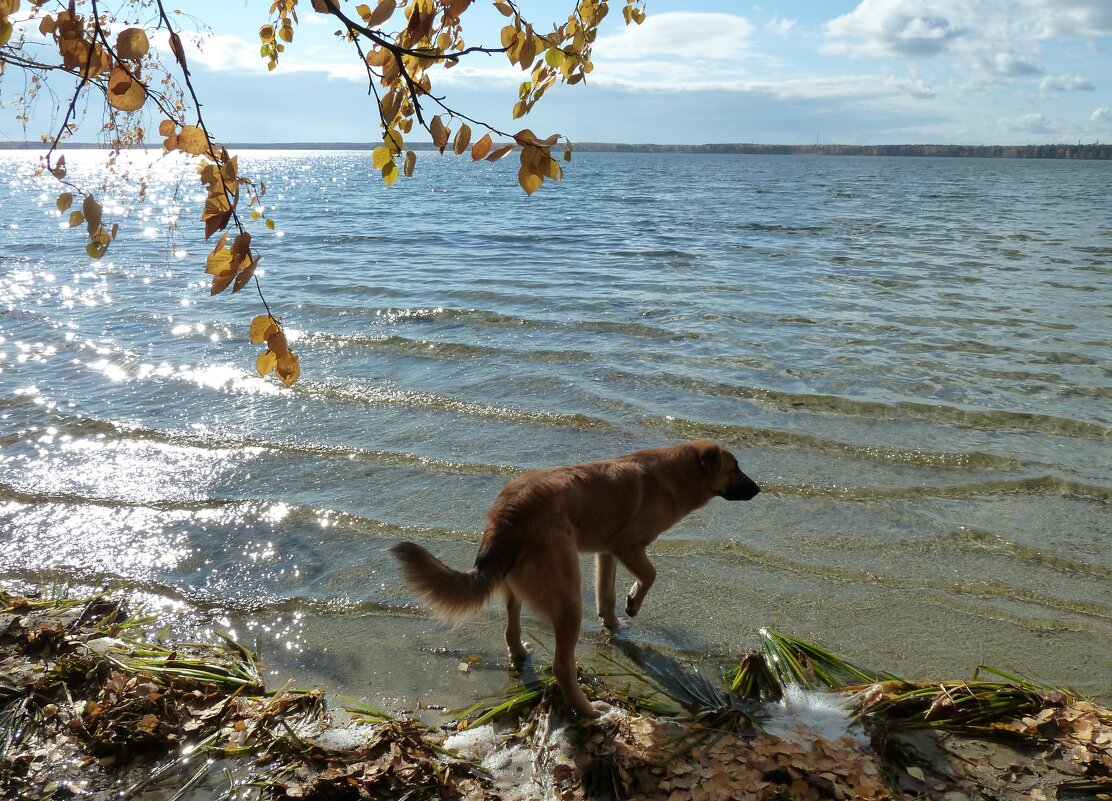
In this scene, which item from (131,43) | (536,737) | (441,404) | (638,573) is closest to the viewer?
(131,43)

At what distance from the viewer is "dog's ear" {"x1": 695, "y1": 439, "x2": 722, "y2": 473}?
6238 mm

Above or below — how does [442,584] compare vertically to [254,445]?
above

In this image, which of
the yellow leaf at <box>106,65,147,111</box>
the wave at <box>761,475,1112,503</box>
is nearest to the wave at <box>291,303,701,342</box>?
the wave at <box>761,475,1112,503</box>

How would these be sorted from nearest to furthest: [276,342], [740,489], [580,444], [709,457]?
[276,342] → [709,457] → [740,489] → [580,444]

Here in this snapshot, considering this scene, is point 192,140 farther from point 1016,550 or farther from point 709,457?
point 1016,550

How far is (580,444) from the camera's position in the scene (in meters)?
9.23

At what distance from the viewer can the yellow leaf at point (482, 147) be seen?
249 cm

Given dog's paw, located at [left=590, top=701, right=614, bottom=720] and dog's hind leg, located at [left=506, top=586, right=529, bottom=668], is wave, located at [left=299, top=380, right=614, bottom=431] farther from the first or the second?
dog's paw, located at [left=590, top=701, right=614, bottom=720]

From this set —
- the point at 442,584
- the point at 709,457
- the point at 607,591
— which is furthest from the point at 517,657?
the point at 709,457

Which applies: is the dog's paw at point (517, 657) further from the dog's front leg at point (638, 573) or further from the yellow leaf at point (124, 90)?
the yellow leaf at point (124, 90)

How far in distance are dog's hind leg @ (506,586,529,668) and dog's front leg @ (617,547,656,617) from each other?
0.89 m

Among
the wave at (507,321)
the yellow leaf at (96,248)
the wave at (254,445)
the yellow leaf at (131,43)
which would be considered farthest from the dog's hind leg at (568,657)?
the wave at (507,321)

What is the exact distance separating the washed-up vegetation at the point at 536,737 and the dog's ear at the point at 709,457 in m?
1.61

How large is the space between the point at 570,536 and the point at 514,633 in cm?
82
